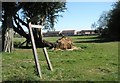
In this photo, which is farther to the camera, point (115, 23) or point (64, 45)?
point (115, 23)

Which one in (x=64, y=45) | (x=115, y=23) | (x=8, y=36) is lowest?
(x=64, y=45)

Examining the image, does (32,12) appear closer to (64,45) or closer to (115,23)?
(64,45)

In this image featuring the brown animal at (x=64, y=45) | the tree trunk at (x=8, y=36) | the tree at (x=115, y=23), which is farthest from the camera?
the tree at (x=115, y=23)

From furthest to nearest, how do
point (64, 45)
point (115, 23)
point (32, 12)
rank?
point (115, 23)
point (32, 12)
point (64, 45)

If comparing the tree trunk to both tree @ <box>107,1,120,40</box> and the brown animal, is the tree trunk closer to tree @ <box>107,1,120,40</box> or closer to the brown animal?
the brown animal

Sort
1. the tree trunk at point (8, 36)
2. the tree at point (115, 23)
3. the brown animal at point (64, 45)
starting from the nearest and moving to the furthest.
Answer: the tree trunk at point (8, 36) < the brown animal at point (64, 45) < the tree at point (115, 23)

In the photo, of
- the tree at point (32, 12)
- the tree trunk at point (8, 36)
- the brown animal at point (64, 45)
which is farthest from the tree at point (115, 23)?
the tree trunk at point (8, 36)

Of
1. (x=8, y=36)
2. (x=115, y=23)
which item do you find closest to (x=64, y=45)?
(x=8, y=36)

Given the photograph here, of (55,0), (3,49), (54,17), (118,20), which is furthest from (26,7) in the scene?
(118,20)

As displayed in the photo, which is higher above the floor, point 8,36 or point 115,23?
point 8,36

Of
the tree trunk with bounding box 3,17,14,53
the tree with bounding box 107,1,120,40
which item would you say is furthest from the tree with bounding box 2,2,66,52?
the tree with bounding box 107,1,120,40

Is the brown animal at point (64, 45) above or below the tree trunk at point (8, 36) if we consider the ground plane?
below

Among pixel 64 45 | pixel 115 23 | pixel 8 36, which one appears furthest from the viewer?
pixel 115 23

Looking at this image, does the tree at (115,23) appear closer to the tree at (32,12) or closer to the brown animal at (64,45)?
the tree at (32,12)
